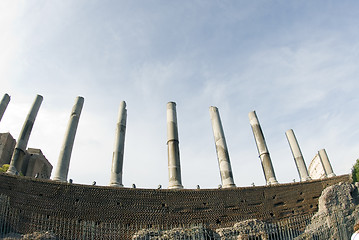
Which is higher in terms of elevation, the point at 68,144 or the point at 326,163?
the point at 326,163

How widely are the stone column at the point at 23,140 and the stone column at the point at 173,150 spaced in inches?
232

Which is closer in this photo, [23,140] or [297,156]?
[23,140]

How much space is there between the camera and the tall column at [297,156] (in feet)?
52.0

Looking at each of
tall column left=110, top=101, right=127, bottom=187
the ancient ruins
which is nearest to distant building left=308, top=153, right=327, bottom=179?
the ancient ruins

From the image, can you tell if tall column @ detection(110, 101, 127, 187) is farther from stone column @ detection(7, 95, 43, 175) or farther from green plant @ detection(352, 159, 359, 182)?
green plant @ detection(352, 159, 359, 182)

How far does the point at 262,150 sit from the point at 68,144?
29.6 feet

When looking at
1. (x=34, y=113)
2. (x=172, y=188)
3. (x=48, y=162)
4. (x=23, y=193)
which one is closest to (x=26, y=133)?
(x=34, y=113)

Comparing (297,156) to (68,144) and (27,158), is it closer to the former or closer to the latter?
(68,144)

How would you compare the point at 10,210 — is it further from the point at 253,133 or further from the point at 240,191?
the point at 253,133

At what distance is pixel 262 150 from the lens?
15703 millimetres

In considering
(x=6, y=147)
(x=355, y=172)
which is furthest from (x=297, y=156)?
(x=6, y=147)

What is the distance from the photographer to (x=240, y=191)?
1314 cm

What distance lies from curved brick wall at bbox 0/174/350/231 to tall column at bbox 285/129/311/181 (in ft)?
5.03

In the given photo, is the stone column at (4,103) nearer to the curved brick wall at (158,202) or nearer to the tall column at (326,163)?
the curved brick wall at (158,202)
